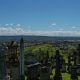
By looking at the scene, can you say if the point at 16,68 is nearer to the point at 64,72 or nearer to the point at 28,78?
the point at 28,78

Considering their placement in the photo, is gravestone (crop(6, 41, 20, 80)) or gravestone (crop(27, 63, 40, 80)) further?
gravestone (crop(27, 63, 40, 80))

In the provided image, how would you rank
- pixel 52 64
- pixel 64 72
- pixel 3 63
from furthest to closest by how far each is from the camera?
1. pixel 64 72
2. pixel 52 64
3. pixel 3 63

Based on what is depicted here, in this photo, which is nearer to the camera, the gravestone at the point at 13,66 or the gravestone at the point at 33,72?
the gravestone at the point at 13,66

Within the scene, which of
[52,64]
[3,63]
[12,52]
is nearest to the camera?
[3,63]

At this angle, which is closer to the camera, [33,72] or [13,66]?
[13,66]

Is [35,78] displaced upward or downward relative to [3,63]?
downward

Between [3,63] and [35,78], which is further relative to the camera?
[35,78]

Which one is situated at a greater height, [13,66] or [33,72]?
[13,66]

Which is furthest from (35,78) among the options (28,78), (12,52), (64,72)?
(64,72)

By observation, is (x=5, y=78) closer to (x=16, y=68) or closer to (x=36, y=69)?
(x=16, y=68)
